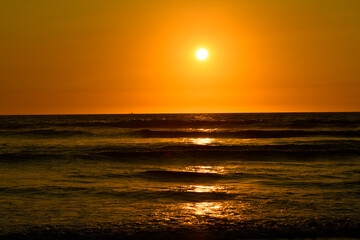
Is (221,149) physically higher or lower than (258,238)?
higher

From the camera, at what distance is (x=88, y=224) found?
337 inches

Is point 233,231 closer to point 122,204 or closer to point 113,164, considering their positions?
point 122,204

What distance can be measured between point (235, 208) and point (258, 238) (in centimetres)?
208

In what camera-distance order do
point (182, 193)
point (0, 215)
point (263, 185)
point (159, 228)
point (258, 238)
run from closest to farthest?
point (258, 238)
point (159, 228)
point (0, 215)
point (182, 193)
point (263, 185)

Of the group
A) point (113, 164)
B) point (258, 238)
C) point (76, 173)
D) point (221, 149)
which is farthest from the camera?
point (221, 149)

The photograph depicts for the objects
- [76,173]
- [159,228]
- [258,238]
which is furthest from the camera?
[76,173]

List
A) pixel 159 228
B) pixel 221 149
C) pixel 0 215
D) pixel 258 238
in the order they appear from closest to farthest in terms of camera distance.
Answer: pixel 258 238 → pixel 159 228 → pixel 0 215 → pixel 221 149

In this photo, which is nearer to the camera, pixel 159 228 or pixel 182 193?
pixel 159 228

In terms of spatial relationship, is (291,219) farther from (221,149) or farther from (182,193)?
(221,149)

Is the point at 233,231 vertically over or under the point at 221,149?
under

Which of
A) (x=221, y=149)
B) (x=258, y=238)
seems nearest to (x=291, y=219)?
(x=258, y=238)

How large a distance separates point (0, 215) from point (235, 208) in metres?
5.90

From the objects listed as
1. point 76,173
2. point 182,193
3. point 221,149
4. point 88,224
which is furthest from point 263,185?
point 221,149

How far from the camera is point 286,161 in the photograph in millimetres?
19938
